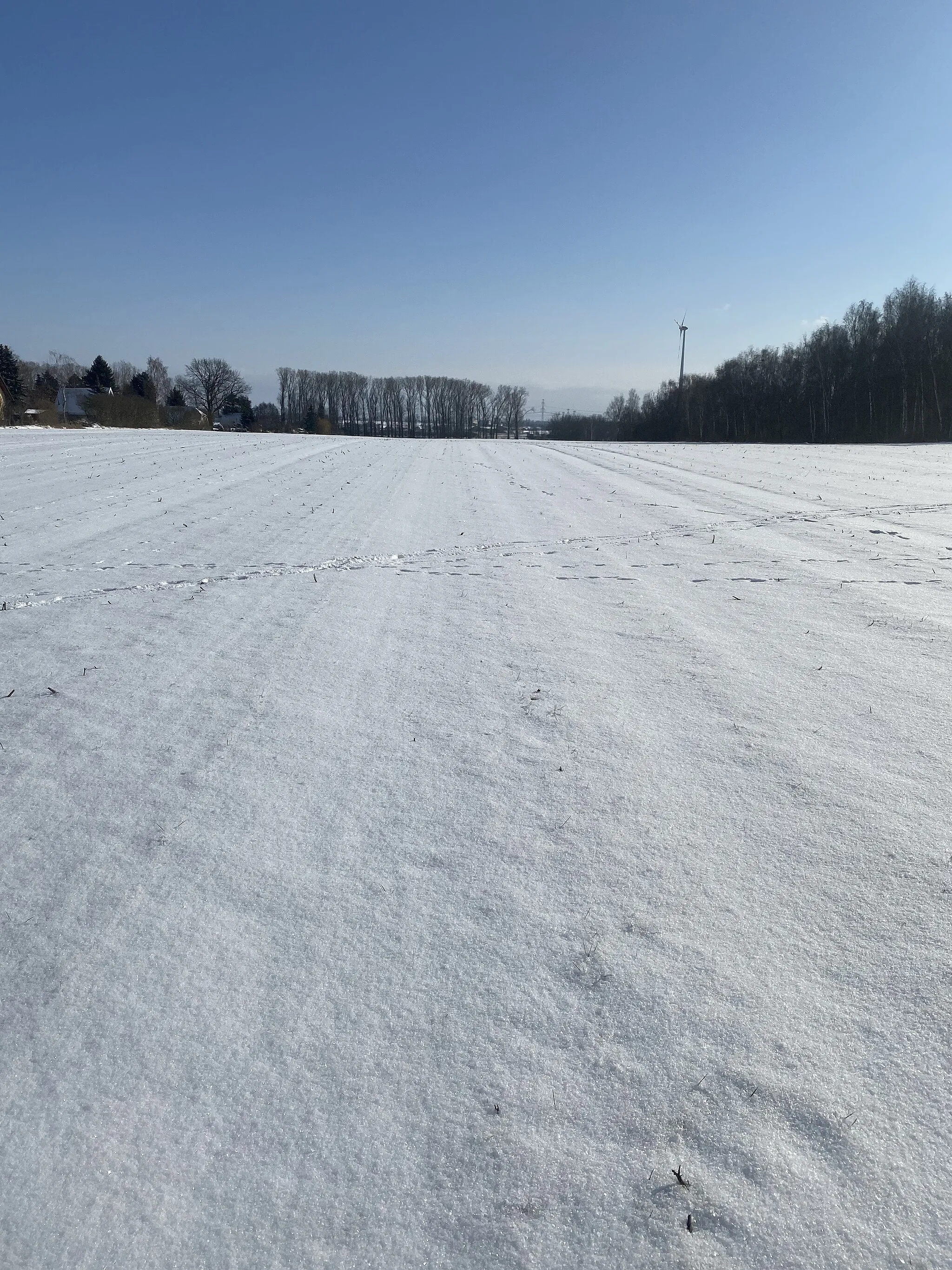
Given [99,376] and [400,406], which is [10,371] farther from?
[400,406]

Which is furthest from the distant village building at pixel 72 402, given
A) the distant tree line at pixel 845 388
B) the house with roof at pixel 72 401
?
the distant tree line at pixel 845 388

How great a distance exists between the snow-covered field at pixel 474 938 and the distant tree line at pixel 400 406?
83851 millimetres

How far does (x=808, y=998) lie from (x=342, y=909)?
1.29 metres

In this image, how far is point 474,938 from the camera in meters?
2.05

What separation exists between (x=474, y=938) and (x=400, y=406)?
311 ft

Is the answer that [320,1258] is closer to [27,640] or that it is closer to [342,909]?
[342,909]

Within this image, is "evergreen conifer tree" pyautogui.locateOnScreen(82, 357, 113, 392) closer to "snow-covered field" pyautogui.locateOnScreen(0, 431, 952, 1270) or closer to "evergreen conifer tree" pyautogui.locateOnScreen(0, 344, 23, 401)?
"evergreen conifer tree" pyautogui.locateOnScreen(0, 344, 23, 401)

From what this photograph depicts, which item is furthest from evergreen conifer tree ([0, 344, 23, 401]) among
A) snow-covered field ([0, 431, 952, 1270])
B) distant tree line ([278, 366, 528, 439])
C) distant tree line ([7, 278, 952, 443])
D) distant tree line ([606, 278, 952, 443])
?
snow-covered field ([0, 431, 952, 1270])

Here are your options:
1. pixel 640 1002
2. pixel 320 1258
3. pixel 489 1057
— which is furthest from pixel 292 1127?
pixel 640 1002

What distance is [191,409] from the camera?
65812mm

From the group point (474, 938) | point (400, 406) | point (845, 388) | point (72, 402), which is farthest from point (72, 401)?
point (474, 938)

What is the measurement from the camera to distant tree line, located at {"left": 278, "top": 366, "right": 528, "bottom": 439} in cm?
8725

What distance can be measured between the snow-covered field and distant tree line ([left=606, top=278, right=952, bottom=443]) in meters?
44.9

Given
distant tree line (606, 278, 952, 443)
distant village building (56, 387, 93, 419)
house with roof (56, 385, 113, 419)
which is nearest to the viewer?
distant tree line (606, 278, 952, 443)
